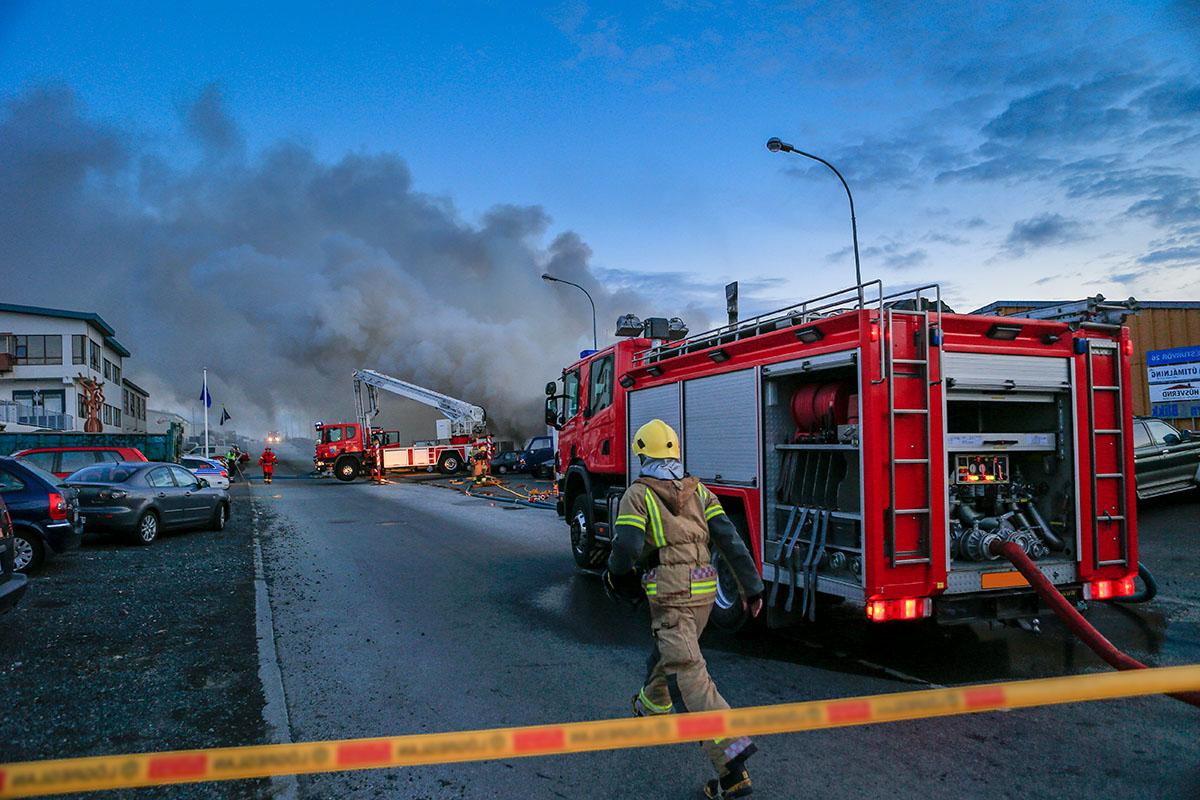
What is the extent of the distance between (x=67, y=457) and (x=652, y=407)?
12.6 metres

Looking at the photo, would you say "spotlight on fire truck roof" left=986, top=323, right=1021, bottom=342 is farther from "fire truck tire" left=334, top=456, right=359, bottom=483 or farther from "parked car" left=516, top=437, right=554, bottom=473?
"fire truck tire" left=334, top=456, right=359, bottom=483

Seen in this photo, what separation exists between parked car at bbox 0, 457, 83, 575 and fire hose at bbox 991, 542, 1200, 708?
377 inches

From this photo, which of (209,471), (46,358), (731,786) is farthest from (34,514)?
(46,358)

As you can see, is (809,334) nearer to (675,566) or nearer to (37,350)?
(675,566)

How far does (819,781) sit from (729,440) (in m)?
2.98

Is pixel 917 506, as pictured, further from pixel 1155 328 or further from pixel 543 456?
pixel 543 456

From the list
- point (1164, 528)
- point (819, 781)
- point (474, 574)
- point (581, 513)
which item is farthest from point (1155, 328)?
point (819, 781)

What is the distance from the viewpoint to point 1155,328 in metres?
18.7

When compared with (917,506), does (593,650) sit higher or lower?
lower

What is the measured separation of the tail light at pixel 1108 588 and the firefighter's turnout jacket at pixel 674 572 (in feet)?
9.90

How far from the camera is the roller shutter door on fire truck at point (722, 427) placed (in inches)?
231

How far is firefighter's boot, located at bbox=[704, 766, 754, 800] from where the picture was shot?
3252 millimetres

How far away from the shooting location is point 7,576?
18.3ft

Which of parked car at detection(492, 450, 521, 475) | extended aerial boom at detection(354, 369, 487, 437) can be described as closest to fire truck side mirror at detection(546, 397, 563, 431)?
parked car at detection(492, 450, 521, 475)
